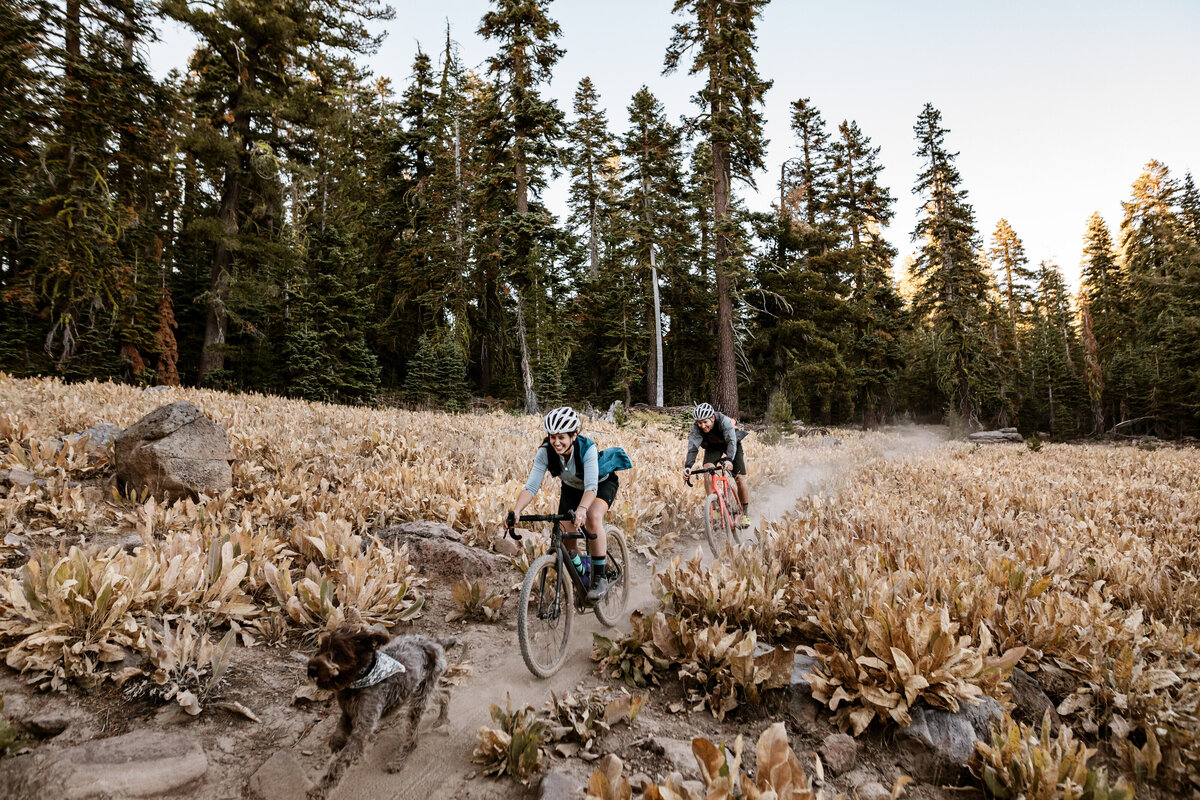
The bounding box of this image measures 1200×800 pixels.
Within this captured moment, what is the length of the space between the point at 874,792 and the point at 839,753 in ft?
0.87

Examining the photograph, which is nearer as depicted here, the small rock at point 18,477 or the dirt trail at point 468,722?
the dirt trail at point 468,722

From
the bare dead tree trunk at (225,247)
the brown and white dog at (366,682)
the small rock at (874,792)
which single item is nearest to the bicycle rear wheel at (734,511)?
the small rock at (874,792)

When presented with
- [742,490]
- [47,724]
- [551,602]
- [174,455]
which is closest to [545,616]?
[551,602]

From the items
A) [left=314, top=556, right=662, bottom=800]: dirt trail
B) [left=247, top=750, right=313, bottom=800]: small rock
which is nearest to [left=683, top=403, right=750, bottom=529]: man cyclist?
[left=314, top=556, right=662, bottom=800]: dirt trail

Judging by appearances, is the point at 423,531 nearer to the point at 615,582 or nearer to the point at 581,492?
the point at 581,492

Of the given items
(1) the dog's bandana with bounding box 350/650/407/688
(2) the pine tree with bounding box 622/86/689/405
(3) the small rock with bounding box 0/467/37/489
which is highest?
(2) the pine tree with bounding box 622/86/689/405

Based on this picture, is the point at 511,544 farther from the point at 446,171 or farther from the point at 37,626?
the point at 446,171

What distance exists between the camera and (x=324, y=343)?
69.1 feet

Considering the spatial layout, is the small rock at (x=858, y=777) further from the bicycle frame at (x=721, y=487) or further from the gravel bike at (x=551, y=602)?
the bicycle frame at (x=721, y=487)

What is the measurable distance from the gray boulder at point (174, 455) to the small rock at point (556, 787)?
5.82 meters

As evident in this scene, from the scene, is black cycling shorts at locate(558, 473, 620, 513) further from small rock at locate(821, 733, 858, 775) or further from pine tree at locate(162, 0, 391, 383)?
pine tree at locate(162, 0, 391, 383)

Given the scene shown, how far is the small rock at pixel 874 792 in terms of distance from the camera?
107 inches

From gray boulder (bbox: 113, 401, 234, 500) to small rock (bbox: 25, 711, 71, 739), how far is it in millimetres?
3850

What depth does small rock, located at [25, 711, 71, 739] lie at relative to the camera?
2.72 m
